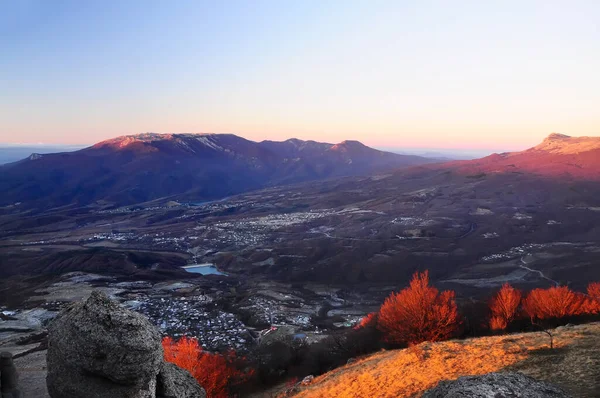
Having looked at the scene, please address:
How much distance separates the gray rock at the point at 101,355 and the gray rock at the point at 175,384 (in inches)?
55.5

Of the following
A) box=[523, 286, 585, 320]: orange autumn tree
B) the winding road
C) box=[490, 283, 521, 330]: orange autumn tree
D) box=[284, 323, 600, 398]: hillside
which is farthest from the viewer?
the winding road

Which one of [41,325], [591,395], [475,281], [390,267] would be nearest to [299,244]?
[390,267]

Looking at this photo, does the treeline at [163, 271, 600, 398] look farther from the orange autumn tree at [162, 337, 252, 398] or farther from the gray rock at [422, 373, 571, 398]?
the gray rock at [422, 373, 571, 398]

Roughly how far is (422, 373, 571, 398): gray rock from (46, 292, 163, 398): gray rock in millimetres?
10308

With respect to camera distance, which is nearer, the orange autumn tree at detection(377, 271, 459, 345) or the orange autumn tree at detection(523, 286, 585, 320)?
the orange autumn tree at detection(377, 271, 459, 345)

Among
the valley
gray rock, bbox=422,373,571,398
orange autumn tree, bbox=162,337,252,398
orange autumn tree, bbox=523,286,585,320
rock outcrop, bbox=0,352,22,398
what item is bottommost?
the valley

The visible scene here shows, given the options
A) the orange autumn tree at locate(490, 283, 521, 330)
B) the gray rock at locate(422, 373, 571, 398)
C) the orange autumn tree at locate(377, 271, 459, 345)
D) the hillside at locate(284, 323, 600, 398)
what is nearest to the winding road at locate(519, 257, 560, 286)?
the orange autumn tree at locate(490, 283, 521, 330)

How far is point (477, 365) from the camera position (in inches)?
915

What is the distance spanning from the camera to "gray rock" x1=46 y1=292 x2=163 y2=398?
13.5 meters

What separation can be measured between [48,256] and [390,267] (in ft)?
362

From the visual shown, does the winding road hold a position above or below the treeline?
below

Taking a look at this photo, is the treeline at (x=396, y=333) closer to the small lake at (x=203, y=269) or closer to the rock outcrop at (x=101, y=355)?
the rock outcrop at (x=101, y=355)

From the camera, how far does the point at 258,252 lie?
129 m

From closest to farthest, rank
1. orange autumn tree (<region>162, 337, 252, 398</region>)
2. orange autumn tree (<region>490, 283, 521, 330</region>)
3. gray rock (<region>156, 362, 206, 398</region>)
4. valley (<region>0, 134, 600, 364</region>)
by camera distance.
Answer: gray rock (<region>156, 362, 206, 398</region>), orange autumn tree (<region>162, 337, 252, 398</region>), orange autumn tree (<region>490, 283, 521, 330</region>), valley (<region>0, 134, 600, 364</region>)
